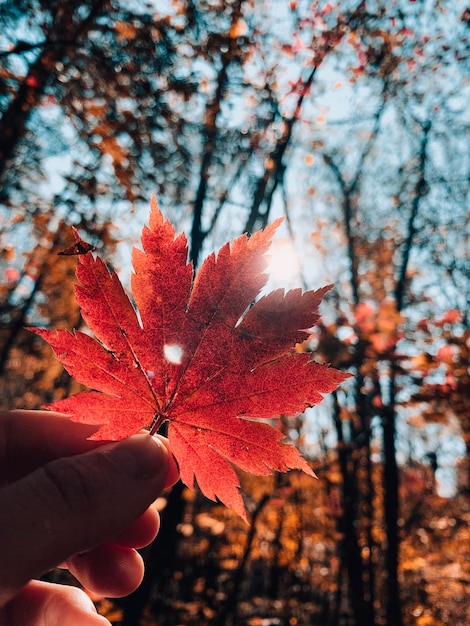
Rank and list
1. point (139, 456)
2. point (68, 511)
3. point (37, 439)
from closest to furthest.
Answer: point (68, 511), point (139, 456), point (37, 439)

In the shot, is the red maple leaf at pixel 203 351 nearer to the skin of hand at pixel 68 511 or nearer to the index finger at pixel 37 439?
the skin of hand at pixel 68 511

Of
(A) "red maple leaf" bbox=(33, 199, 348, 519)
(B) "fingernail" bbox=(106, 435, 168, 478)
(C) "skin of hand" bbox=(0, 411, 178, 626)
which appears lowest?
(C) "skin of hand" bbox=(0, 411, 178, 626)

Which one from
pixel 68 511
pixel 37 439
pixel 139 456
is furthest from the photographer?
pixel 37 439

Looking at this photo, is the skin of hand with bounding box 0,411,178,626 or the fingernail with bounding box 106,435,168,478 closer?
the skin of hand with bounding box 0,411,178,626

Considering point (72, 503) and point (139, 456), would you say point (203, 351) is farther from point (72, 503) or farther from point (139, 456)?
point (72, 503)

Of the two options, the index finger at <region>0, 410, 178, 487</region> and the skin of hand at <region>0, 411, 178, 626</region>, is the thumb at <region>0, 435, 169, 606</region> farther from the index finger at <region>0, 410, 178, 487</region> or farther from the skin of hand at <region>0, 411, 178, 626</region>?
the index finger at <region>0, 410, 178, 487</region>

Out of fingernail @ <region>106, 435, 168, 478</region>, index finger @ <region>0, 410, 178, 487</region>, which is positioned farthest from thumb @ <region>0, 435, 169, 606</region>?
index finger @ <region>0, 410, 178, 487</region>

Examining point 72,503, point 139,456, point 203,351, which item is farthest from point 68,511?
point 203,351
